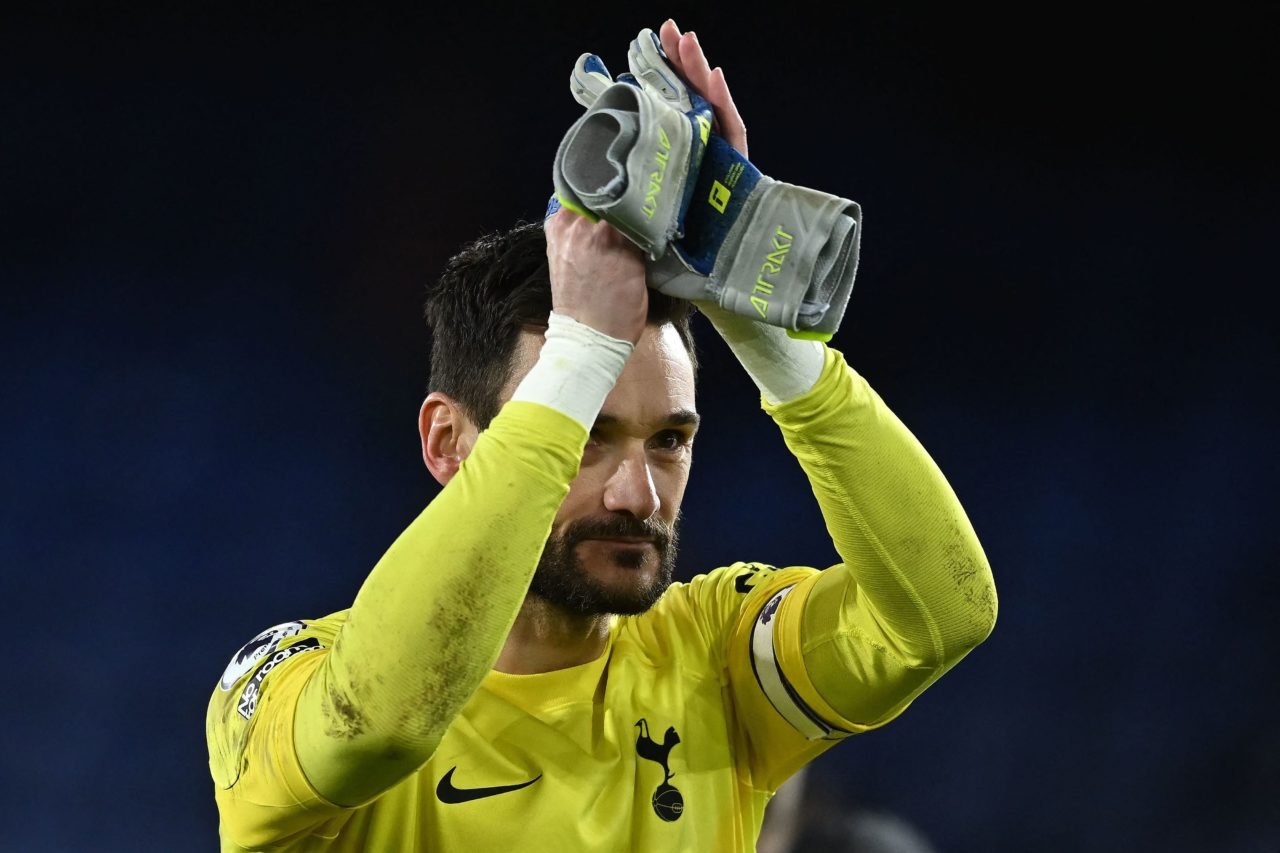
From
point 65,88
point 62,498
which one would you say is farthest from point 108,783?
point 65,88

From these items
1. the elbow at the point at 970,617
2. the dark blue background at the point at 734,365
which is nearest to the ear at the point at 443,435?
the elbow at the point at 970,617

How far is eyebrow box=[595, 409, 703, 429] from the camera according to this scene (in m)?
1.34

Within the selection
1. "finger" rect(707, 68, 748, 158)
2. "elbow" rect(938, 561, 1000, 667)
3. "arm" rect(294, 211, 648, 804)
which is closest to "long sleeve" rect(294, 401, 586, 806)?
"arm" rect(294, 211, 648, 804)

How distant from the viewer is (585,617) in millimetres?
1452

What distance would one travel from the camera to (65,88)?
10.6 feet

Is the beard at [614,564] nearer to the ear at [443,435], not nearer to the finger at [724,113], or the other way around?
the ear at [443,435]

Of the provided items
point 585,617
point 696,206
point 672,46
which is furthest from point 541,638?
point 672,46

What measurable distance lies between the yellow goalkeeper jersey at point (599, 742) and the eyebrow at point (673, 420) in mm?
244

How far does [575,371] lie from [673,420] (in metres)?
0.28

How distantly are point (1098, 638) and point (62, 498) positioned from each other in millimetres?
2539

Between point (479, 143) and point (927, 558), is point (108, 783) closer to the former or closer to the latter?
point (479, 143)

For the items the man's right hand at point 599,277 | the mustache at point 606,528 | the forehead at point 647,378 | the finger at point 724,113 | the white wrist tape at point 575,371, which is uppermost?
the finger at point 724,113

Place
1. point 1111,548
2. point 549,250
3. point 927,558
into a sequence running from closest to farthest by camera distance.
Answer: point 549,250 → point 927,558 → point 1111,548

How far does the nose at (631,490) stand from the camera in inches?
51.9
